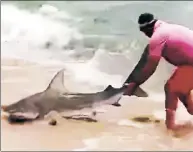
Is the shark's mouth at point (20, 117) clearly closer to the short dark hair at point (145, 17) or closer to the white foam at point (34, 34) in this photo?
the white foam at point (34, 34)

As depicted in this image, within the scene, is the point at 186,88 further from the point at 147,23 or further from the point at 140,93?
the point at 147,23

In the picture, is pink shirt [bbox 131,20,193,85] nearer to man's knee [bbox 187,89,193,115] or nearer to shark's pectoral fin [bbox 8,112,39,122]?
man's knee [bbox 187,89,193,115]

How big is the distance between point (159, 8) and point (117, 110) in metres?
0.39

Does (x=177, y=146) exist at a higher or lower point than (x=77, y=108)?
lower

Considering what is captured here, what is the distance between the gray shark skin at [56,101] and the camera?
4.19 ft

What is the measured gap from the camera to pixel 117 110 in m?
1.30

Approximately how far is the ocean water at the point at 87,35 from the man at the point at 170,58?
0.02 metres

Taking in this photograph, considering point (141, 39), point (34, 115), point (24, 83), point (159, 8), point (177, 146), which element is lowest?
point (177, 146)

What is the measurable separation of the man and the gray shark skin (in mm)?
70

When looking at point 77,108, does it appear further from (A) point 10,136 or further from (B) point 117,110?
(A) point 10,136

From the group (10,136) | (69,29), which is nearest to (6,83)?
(10,136)

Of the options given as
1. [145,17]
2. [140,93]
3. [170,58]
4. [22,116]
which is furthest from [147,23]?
[22,116]

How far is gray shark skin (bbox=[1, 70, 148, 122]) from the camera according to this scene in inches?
50.3

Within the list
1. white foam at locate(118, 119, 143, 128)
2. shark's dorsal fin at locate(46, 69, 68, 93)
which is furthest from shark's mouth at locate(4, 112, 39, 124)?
white foam at locate(118, 119, 143, 128)
